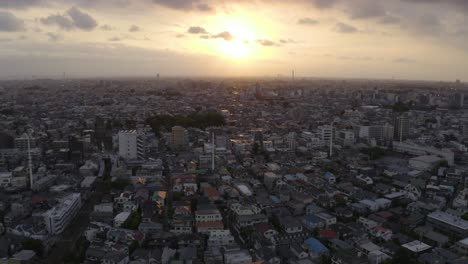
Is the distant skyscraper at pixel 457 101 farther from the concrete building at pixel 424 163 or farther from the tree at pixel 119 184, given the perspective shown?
the tree at pixel 119 184

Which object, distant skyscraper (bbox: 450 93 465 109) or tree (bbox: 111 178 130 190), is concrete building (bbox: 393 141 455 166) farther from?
distant skyscraper (bbox: 450 93 465 109)

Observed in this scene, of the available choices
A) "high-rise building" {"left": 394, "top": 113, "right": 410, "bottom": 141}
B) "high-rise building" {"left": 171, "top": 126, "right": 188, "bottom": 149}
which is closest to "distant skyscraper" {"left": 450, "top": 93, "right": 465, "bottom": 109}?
"high-rise building" {"left": 394, "top": 113, "right": 410, "bottom": 141}

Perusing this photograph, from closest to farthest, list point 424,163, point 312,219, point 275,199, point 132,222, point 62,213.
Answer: point 132,222 → point 62,213 → point 312,219 → point 275,199 → point 424,163

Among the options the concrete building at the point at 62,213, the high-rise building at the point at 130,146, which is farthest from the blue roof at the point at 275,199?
the high-rise building at the point at 130,146

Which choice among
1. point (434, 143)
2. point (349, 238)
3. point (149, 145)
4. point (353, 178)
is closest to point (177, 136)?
point (149, 145)

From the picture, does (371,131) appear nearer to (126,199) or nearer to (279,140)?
(279,140)

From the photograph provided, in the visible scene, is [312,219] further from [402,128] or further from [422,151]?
[402,128]

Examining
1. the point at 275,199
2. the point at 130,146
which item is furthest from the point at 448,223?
the point at 130,146
